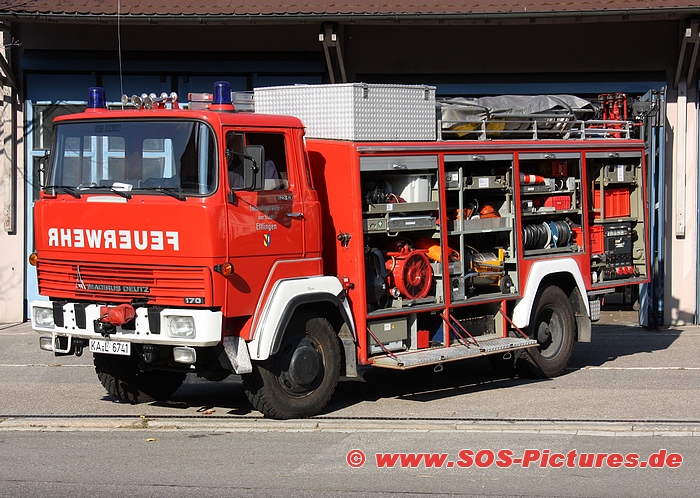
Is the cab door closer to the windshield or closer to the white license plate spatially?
the windshield

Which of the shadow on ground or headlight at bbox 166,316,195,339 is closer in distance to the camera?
headlight at bbox 166,316,195,339

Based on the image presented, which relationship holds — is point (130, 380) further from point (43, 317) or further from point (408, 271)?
point (408, 271)

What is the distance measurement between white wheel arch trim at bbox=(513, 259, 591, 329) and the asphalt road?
2.39 feet

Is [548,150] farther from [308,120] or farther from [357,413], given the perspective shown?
[357,413]

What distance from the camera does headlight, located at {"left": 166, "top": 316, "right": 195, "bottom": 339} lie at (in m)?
8.52

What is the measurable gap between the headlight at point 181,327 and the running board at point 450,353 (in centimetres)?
196

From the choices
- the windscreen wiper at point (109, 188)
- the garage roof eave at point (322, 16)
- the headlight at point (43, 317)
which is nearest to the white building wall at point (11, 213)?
the garage roof eave at point (322, 16)

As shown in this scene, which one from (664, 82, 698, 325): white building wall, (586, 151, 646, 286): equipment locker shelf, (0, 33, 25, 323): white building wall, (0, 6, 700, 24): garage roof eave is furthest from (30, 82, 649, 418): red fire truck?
(0, 33, 25, 323): white building wall

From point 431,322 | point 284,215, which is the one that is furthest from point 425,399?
Answer: point 284,215

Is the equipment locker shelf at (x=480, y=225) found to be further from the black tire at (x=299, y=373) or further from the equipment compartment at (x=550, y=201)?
the black tire at (x=299, y=373)

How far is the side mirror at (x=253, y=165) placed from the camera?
888 centimetres

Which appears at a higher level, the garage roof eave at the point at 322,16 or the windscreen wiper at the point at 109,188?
the garage roof eave at the point at 322,16

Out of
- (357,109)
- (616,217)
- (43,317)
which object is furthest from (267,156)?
(616,217)

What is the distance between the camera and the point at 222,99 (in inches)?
362
